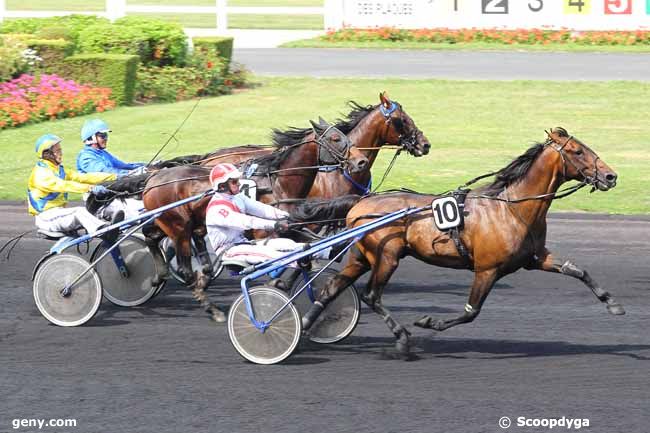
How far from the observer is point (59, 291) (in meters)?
8.85

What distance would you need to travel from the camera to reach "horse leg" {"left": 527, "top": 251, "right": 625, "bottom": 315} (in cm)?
782

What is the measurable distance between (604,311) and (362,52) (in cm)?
1762

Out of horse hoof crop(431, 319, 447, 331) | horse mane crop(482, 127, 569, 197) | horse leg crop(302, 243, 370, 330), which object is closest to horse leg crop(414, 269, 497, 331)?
horse hoof crop(431, 319, 447, 331)

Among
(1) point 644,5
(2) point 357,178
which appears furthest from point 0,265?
(1) point 644,5

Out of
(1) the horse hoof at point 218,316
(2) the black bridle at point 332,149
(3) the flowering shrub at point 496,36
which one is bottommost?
(1) the horse hoof at point 218,316

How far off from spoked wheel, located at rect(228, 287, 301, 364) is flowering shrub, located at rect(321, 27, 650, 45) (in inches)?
791

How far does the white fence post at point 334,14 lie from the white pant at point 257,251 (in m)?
21.3

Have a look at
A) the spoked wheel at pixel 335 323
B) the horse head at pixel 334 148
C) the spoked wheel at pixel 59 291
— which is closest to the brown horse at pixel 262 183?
the horse head at pixel 334 148

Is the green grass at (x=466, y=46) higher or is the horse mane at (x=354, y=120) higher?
the green grass at (x=466, y=46)

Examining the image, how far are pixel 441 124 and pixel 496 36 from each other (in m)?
9.60

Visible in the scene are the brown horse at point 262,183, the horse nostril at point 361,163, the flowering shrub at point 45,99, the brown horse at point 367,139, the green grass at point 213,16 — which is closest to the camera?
the horse nostril at point 361,163

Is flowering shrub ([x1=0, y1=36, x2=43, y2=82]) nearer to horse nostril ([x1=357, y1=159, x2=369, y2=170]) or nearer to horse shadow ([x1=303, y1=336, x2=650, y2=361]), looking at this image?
horse nostril ([x1=357, y1=159, x2=369, y2=170])

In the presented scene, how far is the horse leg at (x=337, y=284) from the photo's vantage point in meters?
8.02

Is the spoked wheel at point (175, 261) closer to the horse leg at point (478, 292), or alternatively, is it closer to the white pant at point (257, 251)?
the white pant at point (257, 251)
